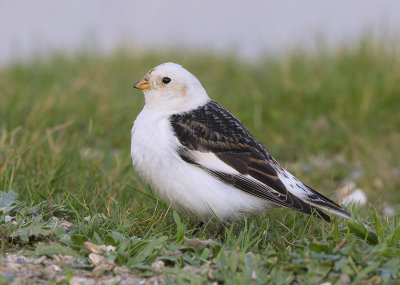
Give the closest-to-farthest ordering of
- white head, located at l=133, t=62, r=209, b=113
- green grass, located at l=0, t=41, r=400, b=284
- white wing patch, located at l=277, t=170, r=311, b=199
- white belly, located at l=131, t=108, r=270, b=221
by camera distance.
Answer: green grass, located at l=0, t=41, r=400, b=284, white belly, located at l=131, t=108, r=270, b=221, white wing patch, located at l=277, t=170, r=311, b=199, white head, located at l=133, t=62, r=209, b=113

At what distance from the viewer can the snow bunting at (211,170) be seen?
4023 millimetres

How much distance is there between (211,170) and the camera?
407 centimetres

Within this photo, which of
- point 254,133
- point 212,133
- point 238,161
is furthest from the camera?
point 254,133

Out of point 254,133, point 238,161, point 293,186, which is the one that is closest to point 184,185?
point 238,161

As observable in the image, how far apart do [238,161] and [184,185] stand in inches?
15.4

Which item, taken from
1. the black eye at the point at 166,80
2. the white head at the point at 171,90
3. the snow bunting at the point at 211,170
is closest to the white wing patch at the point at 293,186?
the snow bunting at the point at 211,170

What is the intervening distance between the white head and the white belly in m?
0.39

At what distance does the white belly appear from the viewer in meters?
4.02

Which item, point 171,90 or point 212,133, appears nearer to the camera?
point 212,133

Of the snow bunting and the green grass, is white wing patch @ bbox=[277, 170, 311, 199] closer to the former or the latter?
the snow bunting

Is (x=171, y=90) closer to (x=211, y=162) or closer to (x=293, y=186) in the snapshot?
(x=211, y=162)

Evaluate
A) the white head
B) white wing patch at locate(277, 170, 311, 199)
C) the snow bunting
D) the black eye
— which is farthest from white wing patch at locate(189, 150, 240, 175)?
the black eye

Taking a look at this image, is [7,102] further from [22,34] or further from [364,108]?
[22,34]

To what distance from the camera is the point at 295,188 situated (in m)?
4.21
